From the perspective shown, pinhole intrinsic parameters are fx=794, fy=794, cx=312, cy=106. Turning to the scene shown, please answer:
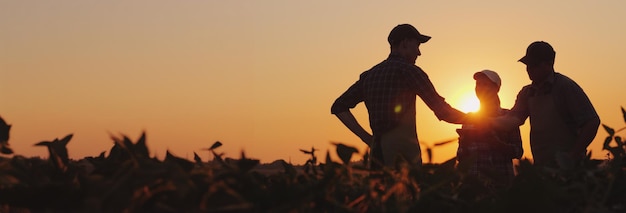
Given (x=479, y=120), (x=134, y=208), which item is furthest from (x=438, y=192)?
(x=479, y=120)

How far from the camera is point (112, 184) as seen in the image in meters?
1.45

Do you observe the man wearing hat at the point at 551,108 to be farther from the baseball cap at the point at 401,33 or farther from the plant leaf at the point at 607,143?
the plant leaf at the point at 607,143

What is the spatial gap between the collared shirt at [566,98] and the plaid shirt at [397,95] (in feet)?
4.09

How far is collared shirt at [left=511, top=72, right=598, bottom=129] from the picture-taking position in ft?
24.1

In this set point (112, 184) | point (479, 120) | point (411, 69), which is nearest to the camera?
point (112, 184)

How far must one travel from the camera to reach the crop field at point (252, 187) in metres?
1.46

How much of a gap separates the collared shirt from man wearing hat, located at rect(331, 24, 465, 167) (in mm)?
1215

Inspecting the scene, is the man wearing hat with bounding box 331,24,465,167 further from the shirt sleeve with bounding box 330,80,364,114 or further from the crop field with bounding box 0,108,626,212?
the crop field with bounding box 0,108,626,212

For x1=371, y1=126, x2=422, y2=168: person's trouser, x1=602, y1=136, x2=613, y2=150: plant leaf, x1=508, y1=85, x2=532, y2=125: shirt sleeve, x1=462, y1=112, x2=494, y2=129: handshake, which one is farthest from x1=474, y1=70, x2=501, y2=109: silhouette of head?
x1=602, y1=136, x2=613, y2=150: plant leaf

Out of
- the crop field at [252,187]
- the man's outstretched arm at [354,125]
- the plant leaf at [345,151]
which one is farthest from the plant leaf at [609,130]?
the man's outstretched arm at [354,125]

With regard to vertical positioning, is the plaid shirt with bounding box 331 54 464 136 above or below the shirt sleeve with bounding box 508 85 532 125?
above

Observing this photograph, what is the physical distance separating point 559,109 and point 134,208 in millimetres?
6735

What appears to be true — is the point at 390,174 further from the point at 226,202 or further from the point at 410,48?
the point at 410,48

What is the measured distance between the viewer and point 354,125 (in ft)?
24.7
